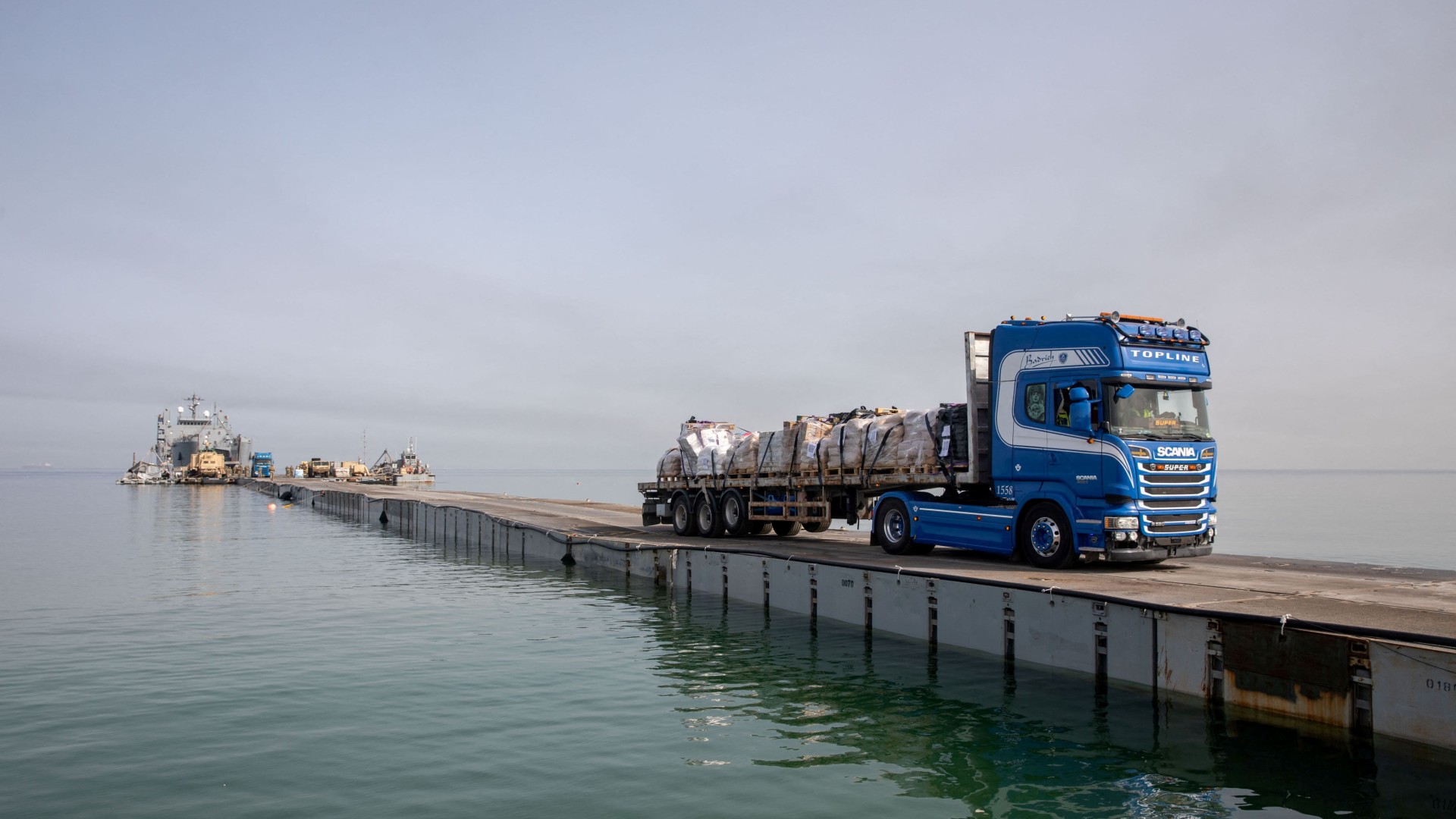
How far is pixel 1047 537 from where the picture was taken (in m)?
16.3

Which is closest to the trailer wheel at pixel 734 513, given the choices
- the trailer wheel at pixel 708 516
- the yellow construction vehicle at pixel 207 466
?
the trailer wheel at pixel 708 516

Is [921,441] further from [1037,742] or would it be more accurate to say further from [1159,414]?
[1037,742]

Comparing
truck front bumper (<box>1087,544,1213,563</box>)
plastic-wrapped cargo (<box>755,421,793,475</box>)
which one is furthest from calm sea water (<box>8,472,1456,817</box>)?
plastic-wrapped cargo (<box>755,421,793,475</box>)

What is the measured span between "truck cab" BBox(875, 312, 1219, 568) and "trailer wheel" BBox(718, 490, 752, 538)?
9.91 metres

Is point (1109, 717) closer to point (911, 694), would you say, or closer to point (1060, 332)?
point (911, 694)

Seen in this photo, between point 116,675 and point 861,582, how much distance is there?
12304 millimetres

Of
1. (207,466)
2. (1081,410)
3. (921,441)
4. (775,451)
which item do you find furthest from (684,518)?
(207,466)

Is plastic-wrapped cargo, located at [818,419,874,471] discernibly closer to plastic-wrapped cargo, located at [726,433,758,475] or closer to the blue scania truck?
the blue scania truck

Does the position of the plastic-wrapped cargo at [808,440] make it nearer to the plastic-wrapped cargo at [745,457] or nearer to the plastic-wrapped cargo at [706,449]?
the plastic-wrapped cargo at [745,457]

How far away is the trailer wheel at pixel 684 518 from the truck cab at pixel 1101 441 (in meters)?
12.6

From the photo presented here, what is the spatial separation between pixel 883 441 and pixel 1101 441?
5997 mm

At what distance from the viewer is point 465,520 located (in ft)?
131

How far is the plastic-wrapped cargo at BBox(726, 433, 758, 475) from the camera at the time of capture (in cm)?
2552

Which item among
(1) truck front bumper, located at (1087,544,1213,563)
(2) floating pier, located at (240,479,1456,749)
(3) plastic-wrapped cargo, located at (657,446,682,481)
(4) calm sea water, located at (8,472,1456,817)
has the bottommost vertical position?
(4) calm sea water, located at (8,472,1456,817)
